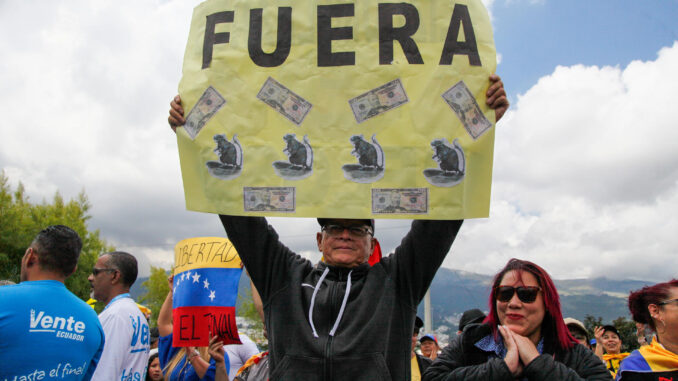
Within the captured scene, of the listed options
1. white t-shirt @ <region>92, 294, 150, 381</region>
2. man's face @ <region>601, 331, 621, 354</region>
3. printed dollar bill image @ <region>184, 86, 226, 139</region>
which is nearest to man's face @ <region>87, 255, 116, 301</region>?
white t-shirt @ <region>92, 294, 150, 381</region>

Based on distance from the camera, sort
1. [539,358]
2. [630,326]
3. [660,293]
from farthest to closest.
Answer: [630,326]
[660,293]
[539,358]

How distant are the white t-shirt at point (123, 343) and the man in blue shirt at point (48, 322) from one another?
1.28 ft

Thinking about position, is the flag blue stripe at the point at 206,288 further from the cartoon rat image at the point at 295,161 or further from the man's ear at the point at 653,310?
the man's ear at the point at 653,310

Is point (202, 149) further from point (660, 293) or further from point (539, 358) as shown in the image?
point (660, 293)

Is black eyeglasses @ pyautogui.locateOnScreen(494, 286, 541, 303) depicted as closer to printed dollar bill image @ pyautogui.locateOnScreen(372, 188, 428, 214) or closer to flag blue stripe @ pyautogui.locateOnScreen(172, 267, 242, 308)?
printed dollar bill image @ pyautogui.locateOnScreen(372, 188, 428, 214)

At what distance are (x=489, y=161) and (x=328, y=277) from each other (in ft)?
3.64

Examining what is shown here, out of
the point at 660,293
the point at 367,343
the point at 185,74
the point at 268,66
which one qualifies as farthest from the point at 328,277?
the point at 660,293

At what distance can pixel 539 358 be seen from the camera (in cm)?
256

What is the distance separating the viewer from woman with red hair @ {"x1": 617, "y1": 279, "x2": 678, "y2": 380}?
11.1 ft

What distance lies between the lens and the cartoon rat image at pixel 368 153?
2.66 metres

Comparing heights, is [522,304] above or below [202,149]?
below

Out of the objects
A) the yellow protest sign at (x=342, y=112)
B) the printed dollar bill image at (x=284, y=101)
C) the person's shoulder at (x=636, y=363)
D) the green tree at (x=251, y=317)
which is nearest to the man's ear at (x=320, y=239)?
the yellow protest sign at (x=342, y=112)

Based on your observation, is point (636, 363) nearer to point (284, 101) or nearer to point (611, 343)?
point (284, 101)

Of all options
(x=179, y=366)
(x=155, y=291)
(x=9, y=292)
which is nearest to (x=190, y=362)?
(x=179, y=366)
